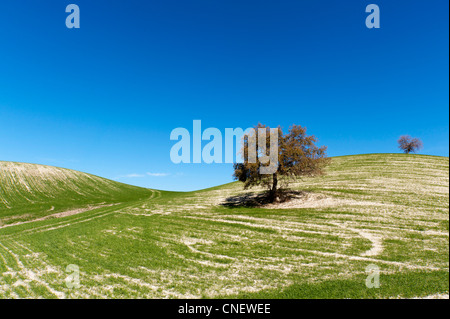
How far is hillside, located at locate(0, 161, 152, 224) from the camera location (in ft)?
175

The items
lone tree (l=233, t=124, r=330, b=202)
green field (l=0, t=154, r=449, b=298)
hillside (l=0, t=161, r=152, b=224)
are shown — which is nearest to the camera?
green field (l=0, t=154, r=449, b=298)

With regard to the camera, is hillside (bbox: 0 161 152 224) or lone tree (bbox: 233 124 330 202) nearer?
lone tree (bbox: 233 124 330 202)

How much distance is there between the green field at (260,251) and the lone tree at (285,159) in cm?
504

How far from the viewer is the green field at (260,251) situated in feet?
43.3

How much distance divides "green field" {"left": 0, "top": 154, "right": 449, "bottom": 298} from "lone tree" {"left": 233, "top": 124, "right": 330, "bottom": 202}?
5.04 metres

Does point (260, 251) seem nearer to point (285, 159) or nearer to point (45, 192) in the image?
point (285, 159)

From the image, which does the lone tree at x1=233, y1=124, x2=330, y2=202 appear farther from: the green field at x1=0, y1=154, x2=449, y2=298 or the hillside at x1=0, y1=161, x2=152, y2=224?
the hillside at x1=0, y1=161, x2=152, y2=224

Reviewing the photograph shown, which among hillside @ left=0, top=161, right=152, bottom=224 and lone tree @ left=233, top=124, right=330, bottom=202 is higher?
lone tree @ left=233, top=124, right=330, bottom=202

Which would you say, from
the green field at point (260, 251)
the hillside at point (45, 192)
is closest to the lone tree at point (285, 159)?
the green field at point (260, 251)

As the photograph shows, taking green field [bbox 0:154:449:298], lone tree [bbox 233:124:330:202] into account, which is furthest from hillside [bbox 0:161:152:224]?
lone tree [bbox 233:124:330:202]

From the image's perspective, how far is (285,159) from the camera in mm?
39750

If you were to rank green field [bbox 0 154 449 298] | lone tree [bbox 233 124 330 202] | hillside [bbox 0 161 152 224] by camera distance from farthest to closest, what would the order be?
hillside [bbox 0 161 152 224] → lone tree [bbox 233 124 330 202] → green field [bbox 0 154 449 298]

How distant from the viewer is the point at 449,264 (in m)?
15.6
